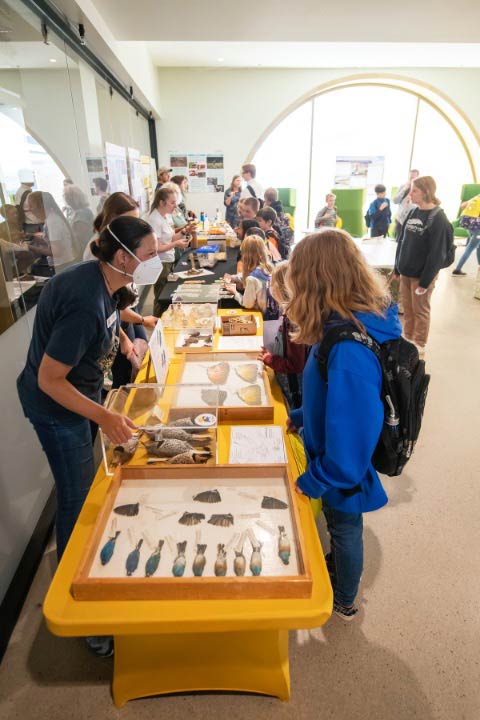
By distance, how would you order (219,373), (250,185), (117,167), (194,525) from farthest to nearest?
1. (250,185)
2. (117,167)
3. (219,373)
4. (194,525)

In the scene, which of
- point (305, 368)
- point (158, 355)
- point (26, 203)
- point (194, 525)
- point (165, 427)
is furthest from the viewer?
point (26, 203)

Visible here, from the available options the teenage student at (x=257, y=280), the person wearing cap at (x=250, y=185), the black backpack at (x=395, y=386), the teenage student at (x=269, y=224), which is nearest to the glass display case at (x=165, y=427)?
the black backpack at (x=395, y=386)

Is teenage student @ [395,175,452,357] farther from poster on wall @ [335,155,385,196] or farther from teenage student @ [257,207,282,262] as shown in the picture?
poster on wall @ [335,155,385,196]

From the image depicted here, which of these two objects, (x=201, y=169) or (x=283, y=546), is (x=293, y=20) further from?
(x=201, y=169)

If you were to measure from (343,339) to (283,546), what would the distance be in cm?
56

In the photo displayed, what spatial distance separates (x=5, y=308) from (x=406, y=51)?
8.24 m

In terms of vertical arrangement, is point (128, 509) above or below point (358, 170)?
below

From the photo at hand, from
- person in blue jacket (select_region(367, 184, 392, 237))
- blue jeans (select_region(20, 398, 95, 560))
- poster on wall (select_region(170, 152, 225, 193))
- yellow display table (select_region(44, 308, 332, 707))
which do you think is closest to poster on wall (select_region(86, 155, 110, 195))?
blue jeans (select_region(20, 398, 95, 560))

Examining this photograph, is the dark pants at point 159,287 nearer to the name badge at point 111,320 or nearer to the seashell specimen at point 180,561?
the name badge at point 111,320

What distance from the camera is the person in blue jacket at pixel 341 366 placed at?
46.8 inches

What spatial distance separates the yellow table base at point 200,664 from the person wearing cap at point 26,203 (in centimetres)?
183

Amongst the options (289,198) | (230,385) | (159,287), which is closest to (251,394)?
(230,385)

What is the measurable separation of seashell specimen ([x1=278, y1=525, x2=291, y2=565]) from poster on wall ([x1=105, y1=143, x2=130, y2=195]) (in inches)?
169

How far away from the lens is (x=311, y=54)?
760cm
